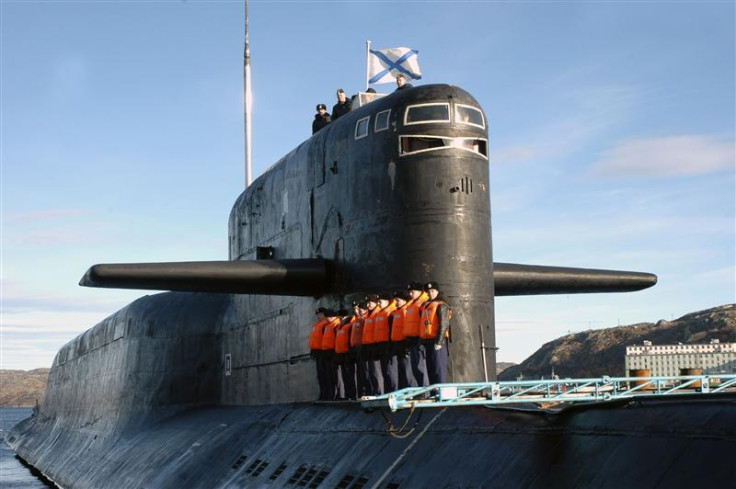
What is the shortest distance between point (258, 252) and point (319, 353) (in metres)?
2.81

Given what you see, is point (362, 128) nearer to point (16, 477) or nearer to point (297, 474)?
point (297, 474)

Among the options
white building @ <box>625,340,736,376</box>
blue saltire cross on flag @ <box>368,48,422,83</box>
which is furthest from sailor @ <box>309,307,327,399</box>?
blue saltire cross on flag @ <box>368,48,422,83</box>

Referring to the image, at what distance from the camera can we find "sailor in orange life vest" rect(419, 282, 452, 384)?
9.55m

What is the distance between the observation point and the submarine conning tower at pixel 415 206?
10.1 metres

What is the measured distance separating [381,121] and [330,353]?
9.92 ft

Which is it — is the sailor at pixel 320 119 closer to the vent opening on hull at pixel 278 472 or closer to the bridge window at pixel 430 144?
the bridge window at pixel 430 144

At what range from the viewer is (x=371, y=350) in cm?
1066

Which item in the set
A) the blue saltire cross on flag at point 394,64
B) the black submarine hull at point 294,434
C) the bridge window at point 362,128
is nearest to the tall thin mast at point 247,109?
the black submarine hull at point 294,434

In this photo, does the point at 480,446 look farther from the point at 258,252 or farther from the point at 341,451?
the point at 258,252

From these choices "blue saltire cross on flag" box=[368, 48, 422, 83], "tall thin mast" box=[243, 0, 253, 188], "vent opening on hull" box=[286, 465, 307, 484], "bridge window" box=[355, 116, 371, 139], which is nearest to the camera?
"vent opening on hull" box=[286, 465, 307, 484]

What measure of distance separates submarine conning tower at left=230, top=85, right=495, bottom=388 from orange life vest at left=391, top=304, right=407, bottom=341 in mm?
410

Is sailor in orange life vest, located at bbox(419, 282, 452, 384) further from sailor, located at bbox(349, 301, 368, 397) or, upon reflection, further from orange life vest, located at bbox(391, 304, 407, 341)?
sailor, located at bbox(349, 301, 368, 397)

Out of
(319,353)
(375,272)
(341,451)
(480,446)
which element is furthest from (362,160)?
(480,446)

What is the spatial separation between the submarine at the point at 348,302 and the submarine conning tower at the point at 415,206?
0.02 m
